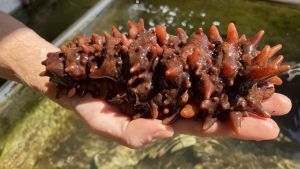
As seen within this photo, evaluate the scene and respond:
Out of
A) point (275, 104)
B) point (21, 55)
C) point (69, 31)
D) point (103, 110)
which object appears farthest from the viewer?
point (69, 31)

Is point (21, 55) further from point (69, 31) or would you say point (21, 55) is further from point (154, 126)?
point (154, 126)

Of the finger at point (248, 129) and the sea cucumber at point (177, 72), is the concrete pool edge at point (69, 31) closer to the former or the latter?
the sea cucumber at point (177, 72)

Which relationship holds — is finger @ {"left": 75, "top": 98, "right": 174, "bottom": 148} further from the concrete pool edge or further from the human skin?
the concrete pool edge

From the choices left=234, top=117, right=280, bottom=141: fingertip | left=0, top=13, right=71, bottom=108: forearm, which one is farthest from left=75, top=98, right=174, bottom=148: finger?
left=0, top=13, right=71, bottom=108: forearm

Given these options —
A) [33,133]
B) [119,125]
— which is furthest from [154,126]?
[33,133]

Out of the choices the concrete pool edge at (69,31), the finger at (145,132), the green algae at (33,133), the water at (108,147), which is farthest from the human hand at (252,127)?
the concrete pool edge at (69,31)

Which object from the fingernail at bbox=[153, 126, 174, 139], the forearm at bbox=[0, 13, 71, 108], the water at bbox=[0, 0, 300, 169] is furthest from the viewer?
the water at bbox=[0, 0, 300, 169]

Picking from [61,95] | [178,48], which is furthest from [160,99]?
[61,95]
